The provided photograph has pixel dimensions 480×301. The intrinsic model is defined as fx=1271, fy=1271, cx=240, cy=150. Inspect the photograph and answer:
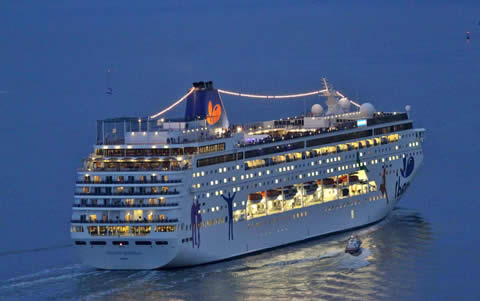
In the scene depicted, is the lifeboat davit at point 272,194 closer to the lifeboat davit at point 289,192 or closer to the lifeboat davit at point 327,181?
the lifeboat davit at point 289,192

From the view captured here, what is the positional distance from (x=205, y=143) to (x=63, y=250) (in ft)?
29.9

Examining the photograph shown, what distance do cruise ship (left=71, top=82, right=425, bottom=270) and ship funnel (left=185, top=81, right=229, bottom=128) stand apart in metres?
0.05

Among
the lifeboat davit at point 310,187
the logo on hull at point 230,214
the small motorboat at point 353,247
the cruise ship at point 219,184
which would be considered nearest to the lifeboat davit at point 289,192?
the cruise ship at point 219,184

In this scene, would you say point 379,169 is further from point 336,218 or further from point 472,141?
point 472,141

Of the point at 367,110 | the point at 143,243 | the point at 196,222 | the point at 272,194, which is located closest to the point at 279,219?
the point at 272,194

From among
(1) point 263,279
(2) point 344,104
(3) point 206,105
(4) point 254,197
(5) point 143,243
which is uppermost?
(2) point 344,104

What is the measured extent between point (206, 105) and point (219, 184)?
568 cm

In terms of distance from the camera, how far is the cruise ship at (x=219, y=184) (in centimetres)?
5800

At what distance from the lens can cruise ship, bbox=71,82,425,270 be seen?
190ft

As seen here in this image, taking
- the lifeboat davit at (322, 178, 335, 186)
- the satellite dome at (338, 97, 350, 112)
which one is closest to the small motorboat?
the lifeboat davit at (322, 178, 335, 186)

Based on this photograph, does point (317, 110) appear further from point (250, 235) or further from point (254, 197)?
point (250, 235)

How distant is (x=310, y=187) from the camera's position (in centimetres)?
6669

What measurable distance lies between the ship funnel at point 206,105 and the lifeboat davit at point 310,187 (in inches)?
208

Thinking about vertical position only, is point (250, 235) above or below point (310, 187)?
below
